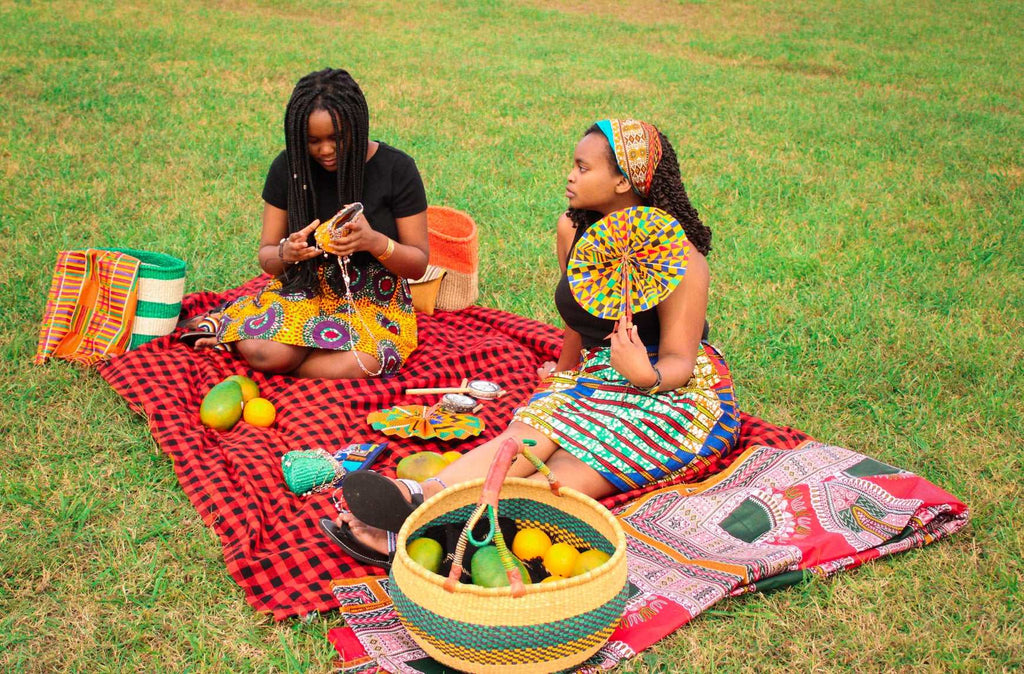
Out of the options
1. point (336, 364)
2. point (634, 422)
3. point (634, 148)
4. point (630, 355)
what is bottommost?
point (336, 364)

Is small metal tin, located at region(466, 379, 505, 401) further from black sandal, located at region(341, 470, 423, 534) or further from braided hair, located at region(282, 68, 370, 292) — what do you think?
black sandal, located at region(341, 470, 423, 534)

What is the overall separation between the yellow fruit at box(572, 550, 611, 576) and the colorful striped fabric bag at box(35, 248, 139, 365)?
2.82 meters

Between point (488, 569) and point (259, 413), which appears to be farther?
point (259, 413)

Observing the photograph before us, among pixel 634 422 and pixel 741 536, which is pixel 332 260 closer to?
pixel 634 422

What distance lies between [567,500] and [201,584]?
1289 millimetres

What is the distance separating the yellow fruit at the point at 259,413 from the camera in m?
4.20

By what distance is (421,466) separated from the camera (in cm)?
368

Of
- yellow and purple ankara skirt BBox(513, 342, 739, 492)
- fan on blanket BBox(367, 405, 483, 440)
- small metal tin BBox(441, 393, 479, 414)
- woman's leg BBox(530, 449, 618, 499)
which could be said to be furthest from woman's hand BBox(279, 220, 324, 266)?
woman's leg BBox(530, 449, 618, 499)

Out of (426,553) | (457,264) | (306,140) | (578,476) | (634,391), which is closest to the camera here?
(426,553)

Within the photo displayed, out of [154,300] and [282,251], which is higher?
[282,251]

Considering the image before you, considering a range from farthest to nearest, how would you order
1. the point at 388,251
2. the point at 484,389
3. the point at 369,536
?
the point at 484,389
the point at 388,251
the point at 369,536

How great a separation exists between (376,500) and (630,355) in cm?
104

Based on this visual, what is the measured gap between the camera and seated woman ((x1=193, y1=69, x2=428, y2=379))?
433 centimetres

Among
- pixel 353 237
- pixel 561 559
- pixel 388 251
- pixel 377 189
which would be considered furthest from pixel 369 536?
pixel 377 189
